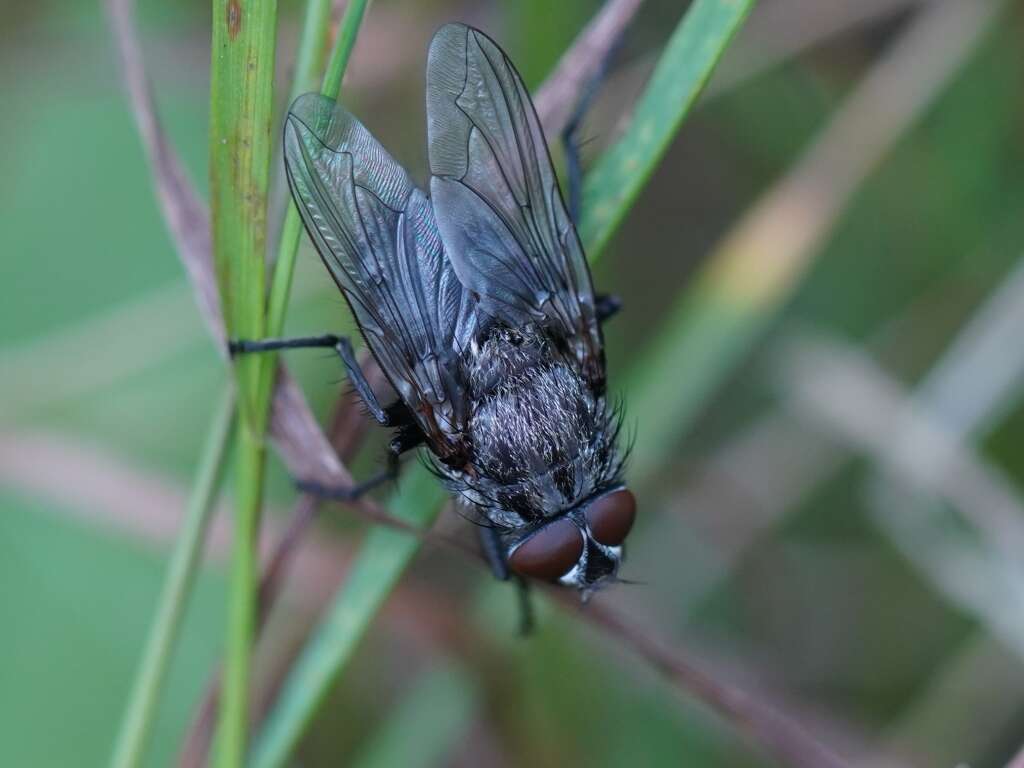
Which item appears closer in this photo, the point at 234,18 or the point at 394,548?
the point at 234,18

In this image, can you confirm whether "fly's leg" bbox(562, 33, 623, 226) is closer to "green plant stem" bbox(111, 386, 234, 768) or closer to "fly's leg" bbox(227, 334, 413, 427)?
"fly's leg" bbox(227, 334, 413, 427)

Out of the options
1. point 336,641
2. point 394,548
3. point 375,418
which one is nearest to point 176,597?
point 336,641

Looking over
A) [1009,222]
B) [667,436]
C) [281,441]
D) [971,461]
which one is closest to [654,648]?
[281,441]

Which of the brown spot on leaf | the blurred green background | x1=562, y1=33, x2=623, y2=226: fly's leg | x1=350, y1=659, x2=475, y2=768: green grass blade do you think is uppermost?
the brown spot on leaf

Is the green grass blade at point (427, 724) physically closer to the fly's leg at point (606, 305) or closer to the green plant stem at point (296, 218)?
the fly's leg at point (606, 305)

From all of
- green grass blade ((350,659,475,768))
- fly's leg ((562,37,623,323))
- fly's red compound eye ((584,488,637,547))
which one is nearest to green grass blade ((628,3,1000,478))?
fly's leg ((562,37,623,323))

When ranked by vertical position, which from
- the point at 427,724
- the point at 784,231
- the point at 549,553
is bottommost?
the point at 427,724

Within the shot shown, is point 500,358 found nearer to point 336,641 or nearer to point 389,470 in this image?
point 389,470
